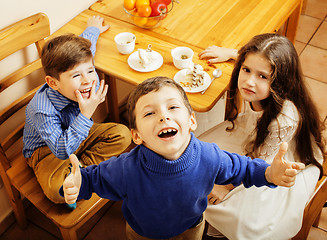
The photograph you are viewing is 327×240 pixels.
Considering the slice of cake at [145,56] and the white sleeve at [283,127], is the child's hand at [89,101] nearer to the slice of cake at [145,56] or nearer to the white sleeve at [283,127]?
the slice of cake at [145,56]

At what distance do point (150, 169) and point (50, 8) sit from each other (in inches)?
43.1

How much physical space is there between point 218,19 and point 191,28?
15 centimetres

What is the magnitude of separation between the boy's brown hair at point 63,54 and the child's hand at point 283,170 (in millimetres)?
828

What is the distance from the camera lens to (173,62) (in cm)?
171

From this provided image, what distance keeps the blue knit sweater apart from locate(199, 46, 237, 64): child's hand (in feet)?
2.08

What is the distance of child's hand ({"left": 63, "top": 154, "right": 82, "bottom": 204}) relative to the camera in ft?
3.50

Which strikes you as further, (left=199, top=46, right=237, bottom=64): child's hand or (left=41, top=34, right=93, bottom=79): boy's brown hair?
(left=199, top=46, right=237, bottom=64): child's hand

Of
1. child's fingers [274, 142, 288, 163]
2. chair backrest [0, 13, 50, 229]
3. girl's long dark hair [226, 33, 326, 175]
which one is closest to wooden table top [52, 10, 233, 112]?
girl's long dark hair [226, 33, 326, 175]

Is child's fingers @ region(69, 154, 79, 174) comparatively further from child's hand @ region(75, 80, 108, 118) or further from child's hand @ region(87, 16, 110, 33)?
child's hand @ region(87, 16, 110, 33)

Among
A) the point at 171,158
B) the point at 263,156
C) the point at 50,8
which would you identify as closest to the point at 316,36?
the point at 263,156

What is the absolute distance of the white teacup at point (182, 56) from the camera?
5.44 feet

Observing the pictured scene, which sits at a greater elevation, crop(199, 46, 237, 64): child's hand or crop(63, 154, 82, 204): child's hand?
crop(63, 154, 82, 204): child's hand

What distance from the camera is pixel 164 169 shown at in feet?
3.63

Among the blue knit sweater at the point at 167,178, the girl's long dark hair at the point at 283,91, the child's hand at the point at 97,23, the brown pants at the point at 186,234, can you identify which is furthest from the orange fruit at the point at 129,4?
the brown pants at the point at 186,234
